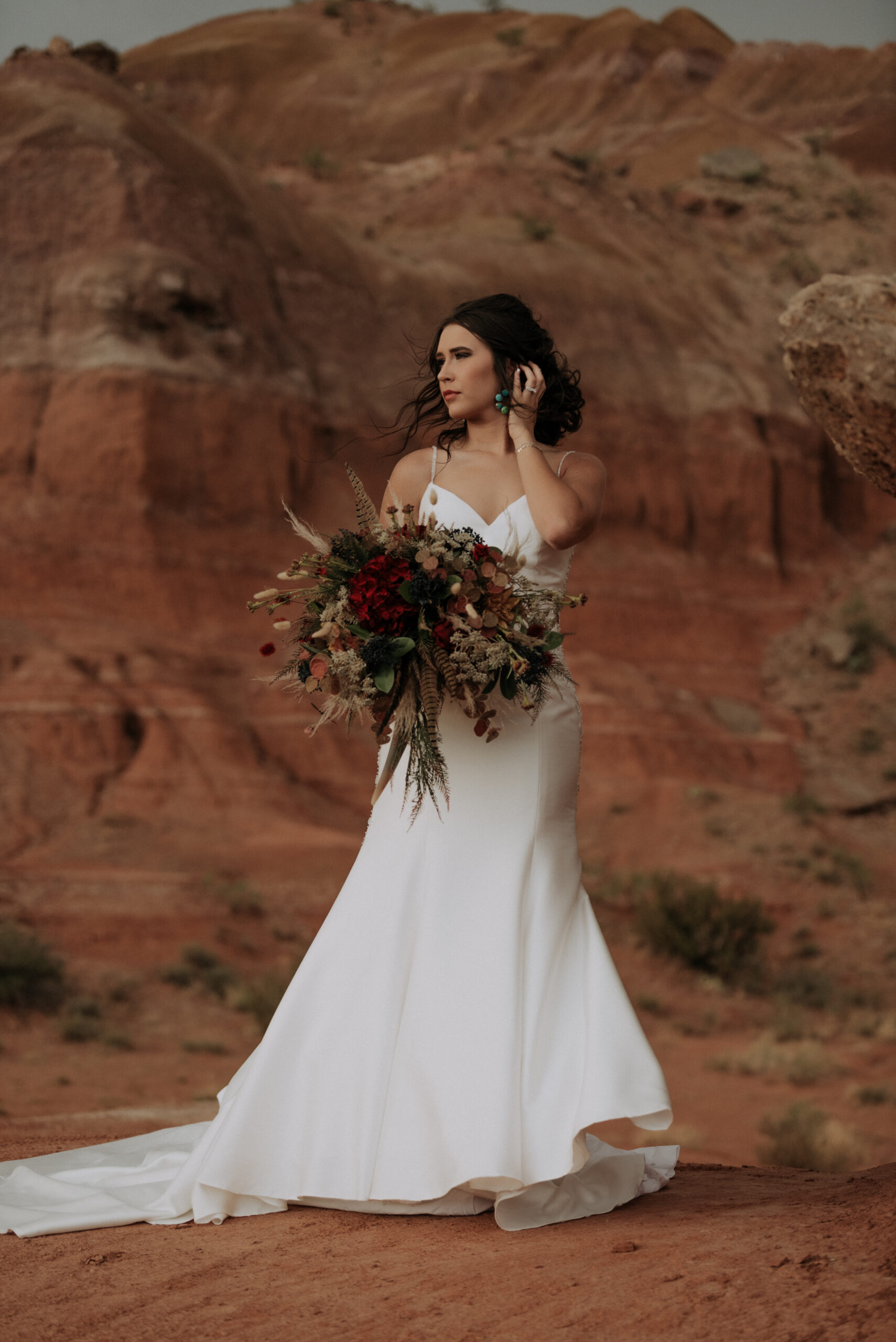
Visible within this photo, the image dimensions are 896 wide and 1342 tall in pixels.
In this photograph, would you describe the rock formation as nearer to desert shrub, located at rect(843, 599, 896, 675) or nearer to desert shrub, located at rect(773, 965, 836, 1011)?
desert shrub, located at rect(773, 965, 836, 1011)

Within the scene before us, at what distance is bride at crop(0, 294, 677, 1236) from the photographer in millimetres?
3605

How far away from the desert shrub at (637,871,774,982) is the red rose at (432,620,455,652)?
42.4ft

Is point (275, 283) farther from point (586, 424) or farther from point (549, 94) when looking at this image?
point (549, 94)

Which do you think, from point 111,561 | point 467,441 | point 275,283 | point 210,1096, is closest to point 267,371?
point 275,283

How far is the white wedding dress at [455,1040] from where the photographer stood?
3594mm

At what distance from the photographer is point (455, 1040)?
12.1 feet

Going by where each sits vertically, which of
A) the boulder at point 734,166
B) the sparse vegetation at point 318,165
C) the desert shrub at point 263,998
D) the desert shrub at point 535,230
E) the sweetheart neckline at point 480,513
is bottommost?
the desert shrub at point 263,998

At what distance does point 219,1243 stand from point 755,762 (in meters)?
18.8

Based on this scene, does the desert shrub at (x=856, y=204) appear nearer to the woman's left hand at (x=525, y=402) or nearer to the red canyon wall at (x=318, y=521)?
the red canyon wall at (x=318, y=521)

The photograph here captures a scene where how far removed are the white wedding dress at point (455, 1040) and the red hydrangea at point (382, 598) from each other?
20.9 inches

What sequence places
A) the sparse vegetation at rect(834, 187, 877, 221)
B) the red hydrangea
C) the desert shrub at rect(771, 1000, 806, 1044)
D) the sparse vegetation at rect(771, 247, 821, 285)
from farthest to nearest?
the sparse vegetation at rect(834, 187, 877, 221)
the sparse vegetation at rect(771, 247, 821, 285)
the desert shrub at rect(771, 1000, 806, 1044)
the red hydrangea

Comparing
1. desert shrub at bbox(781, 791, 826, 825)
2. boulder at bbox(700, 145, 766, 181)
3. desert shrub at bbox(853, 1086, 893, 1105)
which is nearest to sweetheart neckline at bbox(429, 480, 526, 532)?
desert shrub at bbox(853, 1086, 893, 1105)

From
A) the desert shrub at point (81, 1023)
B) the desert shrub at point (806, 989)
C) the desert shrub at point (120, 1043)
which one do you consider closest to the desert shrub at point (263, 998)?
the desert shrub at point (120, 1043)

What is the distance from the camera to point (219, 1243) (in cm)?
356
